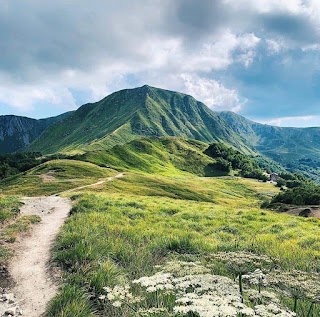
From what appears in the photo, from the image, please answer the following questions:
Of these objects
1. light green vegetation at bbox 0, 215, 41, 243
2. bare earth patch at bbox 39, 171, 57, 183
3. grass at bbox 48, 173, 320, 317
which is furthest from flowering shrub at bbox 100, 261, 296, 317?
bare earth patch at bbox 39, 171, 57, 183

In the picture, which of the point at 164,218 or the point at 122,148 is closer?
the point at 164,218

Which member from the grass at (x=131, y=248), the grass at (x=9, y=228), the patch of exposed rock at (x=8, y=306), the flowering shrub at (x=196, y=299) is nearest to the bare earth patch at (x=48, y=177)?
the grass at (x=131, y=248)

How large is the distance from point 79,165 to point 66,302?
100 metres

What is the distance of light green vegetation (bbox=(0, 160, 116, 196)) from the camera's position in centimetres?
7112

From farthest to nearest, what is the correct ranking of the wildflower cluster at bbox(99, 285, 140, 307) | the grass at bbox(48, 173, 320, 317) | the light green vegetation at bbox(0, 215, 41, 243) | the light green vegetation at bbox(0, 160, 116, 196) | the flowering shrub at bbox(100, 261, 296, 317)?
the light green vegetation at bbox(0, 160, 116, 196)
the light green vegetation at bbox(0, 215, 41, 243)
the grass at bbox(48, 173, 320, 317)
the wildflower cluster at bbox(99, 285, 140, 307)
the flowering shrub at bbox(100, 261, 296, 317)

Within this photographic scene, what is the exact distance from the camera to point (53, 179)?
284ft

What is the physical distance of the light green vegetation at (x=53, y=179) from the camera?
233ft

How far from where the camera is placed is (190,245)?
15508 mm

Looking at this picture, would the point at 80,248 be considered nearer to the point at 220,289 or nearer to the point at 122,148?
the point at 220,289

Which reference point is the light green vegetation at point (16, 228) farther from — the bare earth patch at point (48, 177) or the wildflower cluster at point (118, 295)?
the bare earth patch at point (48, 177)

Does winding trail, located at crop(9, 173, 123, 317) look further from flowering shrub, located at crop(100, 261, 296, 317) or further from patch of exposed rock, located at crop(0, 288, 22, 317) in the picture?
flowering shrub, located at crop(100, 261, 296, 317)

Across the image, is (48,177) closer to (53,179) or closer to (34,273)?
(53,179)

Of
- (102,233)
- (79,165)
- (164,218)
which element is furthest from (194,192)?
(102,233)

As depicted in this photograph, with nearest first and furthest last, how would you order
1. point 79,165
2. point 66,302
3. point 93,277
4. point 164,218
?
point 66,302
point 93,277
point 164,218
point 79,165
